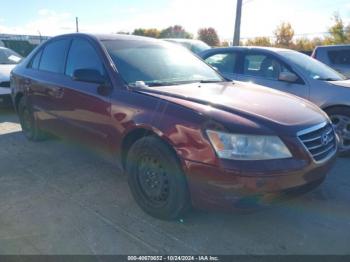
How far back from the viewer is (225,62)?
231 inches

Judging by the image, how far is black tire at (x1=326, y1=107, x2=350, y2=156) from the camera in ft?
14.8

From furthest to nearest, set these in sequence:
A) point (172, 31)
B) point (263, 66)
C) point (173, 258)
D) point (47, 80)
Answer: point (172, 31)
point (263, 66)
point (47, 80)
point (173, 258)

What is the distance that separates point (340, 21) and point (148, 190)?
2914cm

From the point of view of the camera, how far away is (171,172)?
261 centimetres

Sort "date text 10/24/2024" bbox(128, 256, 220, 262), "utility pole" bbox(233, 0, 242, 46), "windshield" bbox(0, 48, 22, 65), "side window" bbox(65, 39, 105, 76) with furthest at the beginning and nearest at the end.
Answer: "utility pole" bbox(233, 0, 242, 46) → "windshield" bbox(0, 48, 22, 65) → "side window" bbox(65, 39, 105, 76) → "date text 10/24/2024" bbox(128, 256, 220, 262)

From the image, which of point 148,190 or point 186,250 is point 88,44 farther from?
point 186,250

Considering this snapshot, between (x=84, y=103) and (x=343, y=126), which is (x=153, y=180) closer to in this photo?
(x=84, y=103)

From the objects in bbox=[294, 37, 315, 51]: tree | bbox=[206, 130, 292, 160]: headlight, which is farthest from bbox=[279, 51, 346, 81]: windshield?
bbox=[294, 37, 315, 51]: tree

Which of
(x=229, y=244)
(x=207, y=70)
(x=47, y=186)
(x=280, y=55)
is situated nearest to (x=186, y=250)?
(x=229, y=244)

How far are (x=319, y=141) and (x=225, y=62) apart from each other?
136 inches

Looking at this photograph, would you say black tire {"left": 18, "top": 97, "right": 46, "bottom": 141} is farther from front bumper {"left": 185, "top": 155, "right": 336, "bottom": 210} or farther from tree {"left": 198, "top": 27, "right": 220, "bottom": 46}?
tree {"left": 198, "top": 27, "right": 220, "bottom": 46}

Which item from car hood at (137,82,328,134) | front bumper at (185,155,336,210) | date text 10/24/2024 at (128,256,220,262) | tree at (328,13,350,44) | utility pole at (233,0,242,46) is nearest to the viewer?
front bumper at (185,155,336,210)

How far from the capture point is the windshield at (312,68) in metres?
4.91

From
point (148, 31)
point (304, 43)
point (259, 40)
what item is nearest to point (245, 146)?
point (304, 43)
